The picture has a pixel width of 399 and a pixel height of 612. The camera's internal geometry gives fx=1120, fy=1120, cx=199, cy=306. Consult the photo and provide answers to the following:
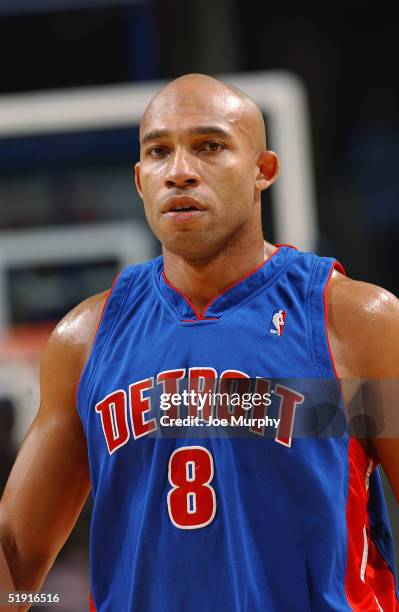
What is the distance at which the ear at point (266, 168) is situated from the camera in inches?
76.6

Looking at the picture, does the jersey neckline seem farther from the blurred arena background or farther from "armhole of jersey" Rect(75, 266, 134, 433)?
the blurred arena background

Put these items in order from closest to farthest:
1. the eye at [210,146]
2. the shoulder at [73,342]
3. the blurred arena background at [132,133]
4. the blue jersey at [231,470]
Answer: the blue jersey at [231,470], the eye at [210,146], the shoulder at [73,342], the blurred arena background at [132,133]

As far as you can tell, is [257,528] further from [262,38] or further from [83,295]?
[262,38]

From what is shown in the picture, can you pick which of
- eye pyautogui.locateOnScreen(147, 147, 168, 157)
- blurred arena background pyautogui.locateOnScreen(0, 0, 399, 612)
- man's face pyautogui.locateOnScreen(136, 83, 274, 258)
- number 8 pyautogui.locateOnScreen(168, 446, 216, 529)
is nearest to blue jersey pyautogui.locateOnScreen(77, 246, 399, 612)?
number 8 pyautogui.locateOnScreen(168, 446, 216, 529)

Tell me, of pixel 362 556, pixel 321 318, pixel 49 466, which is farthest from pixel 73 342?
pixel 362 556

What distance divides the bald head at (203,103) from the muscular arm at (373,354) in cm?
33

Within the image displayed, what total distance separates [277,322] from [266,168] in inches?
11.7

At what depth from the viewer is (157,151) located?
1882 mm

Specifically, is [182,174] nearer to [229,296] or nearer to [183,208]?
[183,208]

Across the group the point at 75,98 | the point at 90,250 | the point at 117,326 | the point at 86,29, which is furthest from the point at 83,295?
the point at 117,326

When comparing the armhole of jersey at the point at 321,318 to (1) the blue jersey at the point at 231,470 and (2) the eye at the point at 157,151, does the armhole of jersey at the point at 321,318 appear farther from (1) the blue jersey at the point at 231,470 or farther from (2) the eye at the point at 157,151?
(2) the eye at the point at 157,151

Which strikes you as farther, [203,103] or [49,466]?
[49,466]

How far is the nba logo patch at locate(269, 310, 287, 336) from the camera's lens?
6.00 ft

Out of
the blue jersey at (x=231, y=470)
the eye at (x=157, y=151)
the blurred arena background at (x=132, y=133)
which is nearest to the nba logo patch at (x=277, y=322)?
the blue jersey at (x=231, y=470)
